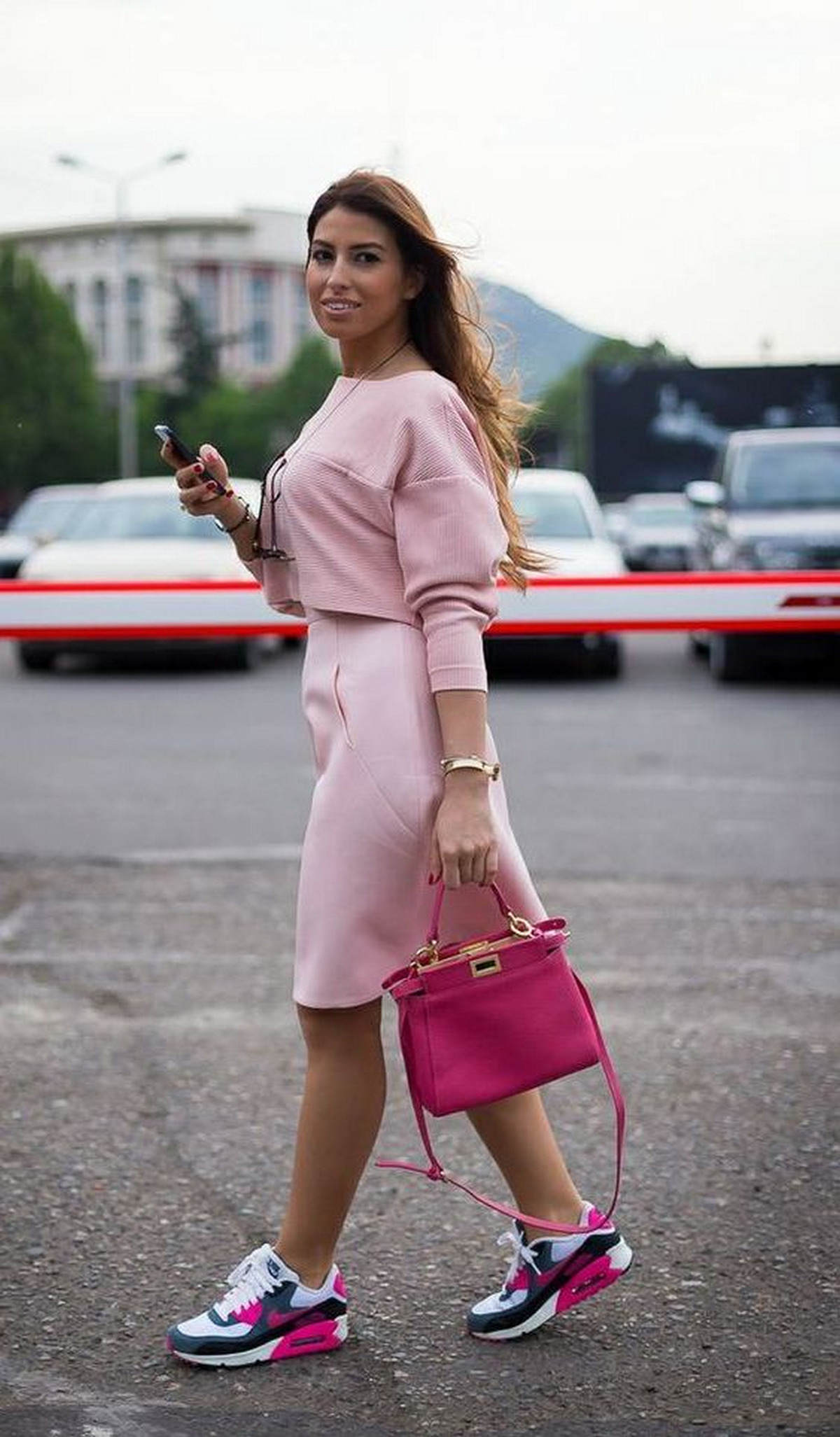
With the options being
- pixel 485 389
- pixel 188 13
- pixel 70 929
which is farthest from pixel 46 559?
pixel 485 389

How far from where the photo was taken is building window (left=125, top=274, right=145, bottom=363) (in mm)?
4961

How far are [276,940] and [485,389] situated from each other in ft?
9.39

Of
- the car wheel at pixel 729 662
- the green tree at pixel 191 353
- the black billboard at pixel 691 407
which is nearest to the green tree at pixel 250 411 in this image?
the green tree at pixel 191 353

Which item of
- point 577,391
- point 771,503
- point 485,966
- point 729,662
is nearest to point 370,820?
point 485,966

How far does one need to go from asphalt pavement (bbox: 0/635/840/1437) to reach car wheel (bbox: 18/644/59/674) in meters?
6.89

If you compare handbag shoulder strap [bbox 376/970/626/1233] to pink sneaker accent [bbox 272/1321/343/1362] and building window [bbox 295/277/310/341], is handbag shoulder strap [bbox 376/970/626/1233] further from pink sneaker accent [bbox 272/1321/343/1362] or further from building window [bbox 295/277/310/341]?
building window [bbox 295/277/310/341]

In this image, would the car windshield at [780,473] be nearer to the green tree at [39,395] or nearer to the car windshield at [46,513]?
the green tree at [39,395]

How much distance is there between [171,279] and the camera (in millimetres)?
4965

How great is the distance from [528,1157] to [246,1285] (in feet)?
1.51

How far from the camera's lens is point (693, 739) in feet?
32.1

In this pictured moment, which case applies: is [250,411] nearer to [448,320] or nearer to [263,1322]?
[448,320]

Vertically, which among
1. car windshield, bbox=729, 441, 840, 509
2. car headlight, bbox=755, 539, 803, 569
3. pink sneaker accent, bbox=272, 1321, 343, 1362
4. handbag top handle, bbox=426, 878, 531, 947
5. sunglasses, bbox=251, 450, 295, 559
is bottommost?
pink sneaker accent, bbox=272, 1321, 343, 1362

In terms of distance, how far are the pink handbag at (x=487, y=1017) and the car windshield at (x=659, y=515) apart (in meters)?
3.20

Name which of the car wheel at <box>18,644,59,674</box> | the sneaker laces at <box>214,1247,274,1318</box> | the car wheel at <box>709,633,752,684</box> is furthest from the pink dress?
the car wheel at <box>18,644,59,674</box>
